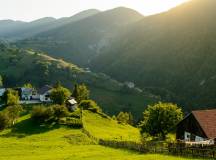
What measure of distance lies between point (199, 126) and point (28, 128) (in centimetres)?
4563

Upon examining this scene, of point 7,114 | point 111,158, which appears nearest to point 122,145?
point 111,158

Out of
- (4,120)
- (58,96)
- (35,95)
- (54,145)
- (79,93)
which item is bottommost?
(54,145)

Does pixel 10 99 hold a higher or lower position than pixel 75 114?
higher

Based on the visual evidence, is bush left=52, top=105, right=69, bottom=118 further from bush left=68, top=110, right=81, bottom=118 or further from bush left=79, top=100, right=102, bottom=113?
bush left=79, top=100, right=102, bottom=113

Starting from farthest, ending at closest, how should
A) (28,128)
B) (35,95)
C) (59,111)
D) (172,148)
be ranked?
(35,95), (59,111), (28,128), (172,148)

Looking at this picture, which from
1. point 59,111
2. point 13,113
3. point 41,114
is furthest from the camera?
point 59,111

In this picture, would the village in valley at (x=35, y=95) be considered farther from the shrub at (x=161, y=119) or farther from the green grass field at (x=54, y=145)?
the shrub at (x=161, y=119)

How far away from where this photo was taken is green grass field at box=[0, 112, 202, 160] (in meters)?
64.0

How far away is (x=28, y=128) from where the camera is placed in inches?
3898

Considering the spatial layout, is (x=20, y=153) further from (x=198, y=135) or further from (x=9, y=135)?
(x=198, y=135)

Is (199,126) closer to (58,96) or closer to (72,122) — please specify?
(72,122)

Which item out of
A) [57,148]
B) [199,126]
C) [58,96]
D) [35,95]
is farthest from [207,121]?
[35,95]

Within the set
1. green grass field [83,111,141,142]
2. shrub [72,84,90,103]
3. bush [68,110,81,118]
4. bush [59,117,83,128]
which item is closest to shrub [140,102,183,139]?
green grass field [83,111,141,142]

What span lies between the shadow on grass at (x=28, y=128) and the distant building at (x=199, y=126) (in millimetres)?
35291
